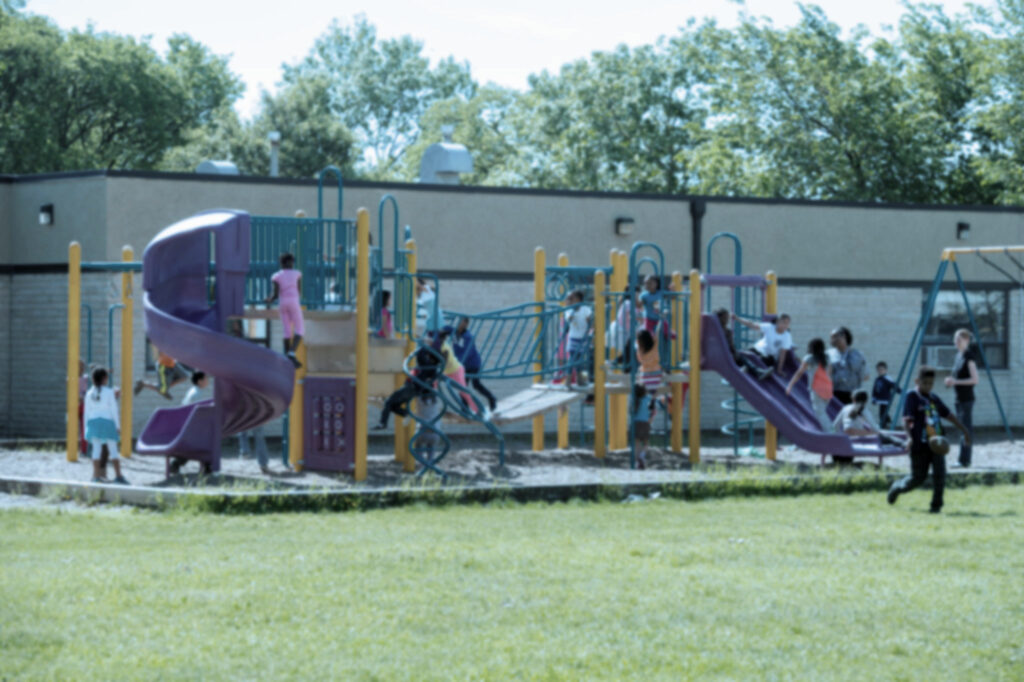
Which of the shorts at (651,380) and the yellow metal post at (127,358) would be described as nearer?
the shorts at (651,380)

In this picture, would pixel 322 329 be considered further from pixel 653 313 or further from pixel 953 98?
pixel 953 98

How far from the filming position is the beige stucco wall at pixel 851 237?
24.1m

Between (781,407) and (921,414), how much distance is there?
14.2 feet

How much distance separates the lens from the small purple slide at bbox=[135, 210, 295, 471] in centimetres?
1434

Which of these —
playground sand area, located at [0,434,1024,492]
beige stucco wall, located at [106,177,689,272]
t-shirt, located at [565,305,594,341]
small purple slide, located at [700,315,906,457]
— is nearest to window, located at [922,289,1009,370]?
beige stucco wall, located at [106,177,689,272]

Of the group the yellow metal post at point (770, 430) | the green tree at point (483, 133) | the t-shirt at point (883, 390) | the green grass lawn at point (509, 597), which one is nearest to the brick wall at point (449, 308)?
the t-shirt at point (883, 390)

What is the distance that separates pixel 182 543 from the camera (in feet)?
34.7

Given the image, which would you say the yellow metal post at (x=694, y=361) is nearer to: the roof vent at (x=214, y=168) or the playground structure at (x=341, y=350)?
the playground structure at (x=341, y=350)

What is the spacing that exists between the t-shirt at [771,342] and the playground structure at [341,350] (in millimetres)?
364

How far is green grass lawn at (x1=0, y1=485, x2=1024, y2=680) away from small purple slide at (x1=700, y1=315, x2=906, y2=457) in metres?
4.33

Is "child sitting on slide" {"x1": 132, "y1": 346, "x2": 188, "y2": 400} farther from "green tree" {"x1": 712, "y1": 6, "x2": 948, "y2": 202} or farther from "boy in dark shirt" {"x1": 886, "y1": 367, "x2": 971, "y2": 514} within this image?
"green tree" {"x1": 712, "y1": 6, "x2": 948, "y2": 202}

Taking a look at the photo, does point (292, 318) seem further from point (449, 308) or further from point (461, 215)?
Result: point (461, 215)

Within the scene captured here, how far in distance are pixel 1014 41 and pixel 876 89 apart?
16.3ft

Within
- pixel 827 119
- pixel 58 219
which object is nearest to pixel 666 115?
pixel 827 119
